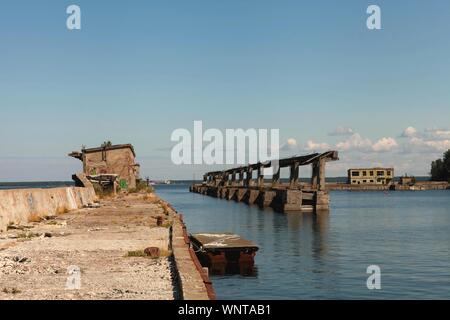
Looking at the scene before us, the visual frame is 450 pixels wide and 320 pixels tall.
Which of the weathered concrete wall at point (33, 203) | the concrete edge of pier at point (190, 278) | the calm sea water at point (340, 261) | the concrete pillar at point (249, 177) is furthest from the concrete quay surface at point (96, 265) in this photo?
the concrete pillar at point (249, 177)

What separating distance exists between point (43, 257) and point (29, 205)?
1247 centimetres

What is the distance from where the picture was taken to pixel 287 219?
181ft

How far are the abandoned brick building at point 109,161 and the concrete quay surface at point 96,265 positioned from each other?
162 ft

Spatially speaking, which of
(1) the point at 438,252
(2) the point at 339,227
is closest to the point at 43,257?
(1) the point at 438,252

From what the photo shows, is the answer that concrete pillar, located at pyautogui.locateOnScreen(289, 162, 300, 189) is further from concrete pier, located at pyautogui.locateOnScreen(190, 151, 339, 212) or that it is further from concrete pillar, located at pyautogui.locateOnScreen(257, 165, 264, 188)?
concrete pillar, located at pyautogui.locateOnScreen(257, 165, 264, 188)

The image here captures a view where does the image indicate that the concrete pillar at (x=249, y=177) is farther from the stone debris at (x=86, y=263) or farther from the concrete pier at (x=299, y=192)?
the stone debris at (x=86, y=263)

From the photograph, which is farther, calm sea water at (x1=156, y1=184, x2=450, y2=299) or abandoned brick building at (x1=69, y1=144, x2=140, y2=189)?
→ abandoned brick building at (x1=69, y1=144, x2=140, y2=189)

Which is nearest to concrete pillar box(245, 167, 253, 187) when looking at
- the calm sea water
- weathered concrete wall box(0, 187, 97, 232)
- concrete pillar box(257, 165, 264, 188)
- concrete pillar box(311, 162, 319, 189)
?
concrete pillar box(257, 165, 264, 188)

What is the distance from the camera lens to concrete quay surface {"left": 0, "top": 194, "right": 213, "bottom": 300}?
1075cm

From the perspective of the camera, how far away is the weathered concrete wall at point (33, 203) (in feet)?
75.2

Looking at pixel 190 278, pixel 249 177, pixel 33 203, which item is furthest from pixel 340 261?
pixel 249 177

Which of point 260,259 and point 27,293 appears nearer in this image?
point 27,293

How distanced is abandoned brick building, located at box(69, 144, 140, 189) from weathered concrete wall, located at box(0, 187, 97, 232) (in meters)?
31.1
